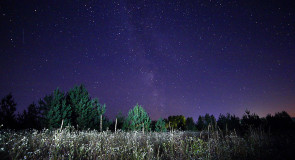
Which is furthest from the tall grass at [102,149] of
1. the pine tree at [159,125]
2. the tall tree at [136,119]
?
the pine tree at [159,125]

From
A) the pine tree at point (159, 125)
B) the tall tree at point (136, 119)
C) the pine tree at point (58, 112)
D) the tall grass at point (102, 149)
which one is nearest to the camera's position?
the tall grass at point (102, 149)

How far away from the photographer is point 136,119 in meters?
16.7

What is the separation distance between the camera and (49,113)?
1316cm

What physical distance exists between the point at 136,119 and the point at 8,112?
1411 cm

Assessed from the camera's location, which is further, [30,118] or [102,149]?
[30,118]

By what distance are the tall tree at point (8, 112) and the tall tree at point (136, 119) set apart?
1208 cm

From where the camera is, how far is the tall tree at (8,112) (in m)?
14.3

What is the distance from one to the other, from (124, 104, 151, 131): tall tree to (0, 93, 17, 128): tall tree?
12.1 m

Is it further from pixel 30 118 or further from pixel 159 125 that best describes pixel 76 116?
pixel 159 125

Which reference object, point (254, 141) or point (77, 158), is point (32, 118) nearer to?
point (77, 158)

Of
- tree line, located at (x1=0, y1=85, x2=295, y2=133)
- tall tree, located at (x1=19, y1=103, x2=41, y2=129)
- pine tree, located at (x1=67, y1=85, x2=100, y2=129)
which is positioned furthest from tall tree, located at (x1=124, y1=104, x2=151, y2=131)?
tall tree, located at (x1=19, y1=103, x2=41, y2=129)

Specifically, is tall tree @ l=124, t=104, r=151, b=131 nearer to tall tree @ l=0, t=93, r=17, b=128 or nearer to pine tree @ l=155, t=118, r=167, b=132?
pine tree @ l=155, t=118, r=167, b=132

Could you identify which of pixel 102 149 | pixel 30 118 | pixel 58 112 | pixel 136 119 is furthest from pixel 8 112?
pixel 102 149

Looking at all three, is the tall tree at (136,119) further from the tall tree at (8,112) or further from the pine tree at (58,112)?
the tall tree at (8,112)
